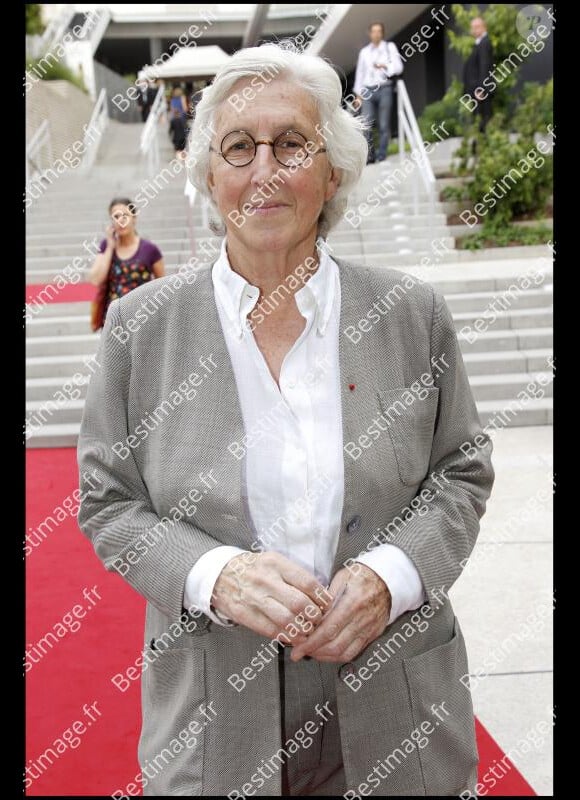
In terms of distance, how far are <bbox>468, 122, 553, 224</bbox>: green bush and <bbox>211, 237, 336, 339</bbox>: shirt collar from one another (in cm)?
977

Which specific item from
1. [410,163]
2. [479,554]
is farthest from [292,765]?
[410,163]

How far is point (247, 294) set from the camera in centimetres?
164

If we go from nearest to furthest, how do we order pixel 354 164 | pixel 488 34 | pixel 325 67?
1. pixel 325 67
2. pixel 354 164
3. pixel 488 34

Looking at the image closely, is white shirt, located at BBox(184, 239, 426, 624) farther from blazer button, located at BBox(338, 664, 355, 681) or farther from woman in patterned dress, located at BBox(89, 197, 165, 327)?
woman in patterned dress, located at BBox(89, 197, 165, 327)

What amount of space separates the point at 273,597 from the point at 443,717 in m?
0.46

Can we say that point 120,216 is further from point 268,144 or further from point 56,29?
point 56,29

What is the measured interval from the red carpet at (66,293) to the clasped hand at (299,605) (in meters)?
7.93

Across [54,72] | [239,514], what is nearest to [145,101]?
[54,72]

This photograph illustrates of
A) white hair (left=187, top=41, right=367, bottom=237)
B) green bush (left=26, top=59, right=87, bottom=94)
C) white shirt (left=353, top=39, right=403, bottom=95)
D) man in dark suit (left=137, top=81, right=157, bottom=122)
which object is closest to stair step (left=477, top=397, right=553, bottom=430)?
white hair (left=187, top=41, right=367, bottom=237)

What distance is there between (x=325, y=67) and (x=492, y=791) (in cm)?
229

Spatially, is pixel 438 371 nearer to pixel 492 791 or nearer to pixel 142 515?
pixel 142 515

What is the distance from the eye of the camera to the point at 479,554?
15.0ft

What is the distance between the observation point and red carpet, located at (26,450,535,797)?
9.36ft
